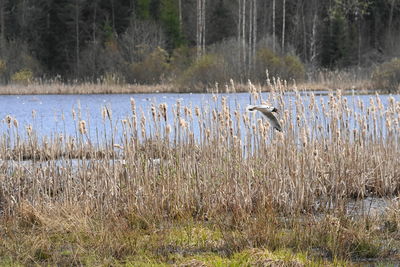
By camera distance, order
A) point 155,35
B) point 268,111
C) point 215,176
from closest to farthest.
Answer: point 268,111
point 215,176
point 155,35

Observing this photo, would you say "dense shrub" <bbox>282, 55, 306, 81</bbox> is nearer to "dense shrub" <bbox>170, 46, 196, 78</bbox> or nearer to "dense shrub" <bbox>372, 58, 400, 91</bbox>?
"dense shrub" <bbox>372, 58, 400, 91</bbox>

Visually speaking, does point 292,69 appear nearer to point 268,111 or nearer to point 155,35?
point 155,35

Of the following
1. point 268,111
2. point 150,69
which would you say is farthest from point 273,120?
point 150,69

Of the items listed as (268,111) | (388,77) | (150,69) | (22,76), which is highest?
(150,69)

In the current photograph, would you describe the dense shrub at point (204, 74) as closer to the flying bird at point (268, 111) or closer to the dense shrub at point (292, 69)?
the dense shrub at point (292, 69)

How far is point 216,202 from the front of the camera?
6309mm

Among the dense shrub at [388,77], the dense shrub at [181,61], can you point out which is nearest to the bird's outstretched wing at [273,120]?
A: the dense shrub at [388,77]

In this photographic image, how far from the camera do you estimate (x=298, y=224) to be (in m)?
5.50

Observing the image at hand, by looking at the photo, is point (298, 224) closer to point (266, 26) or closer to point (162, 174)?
point (162, 174)

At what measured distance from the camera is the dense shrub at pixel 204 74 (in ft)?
95.0

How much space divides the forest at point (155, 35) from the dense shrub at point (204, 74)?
11.3ft

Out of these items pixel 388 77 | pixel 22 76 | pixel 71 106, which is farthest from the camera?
pixel 22 76

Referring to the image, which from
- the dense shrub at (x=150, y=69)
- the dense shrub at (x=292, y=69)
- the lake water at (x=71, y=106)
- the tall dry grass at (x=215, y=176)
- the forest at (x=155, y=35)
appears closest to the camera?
the tall dry grass at (x=215, y=176)

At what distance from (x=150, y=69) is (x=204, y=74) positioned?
19.4ft
